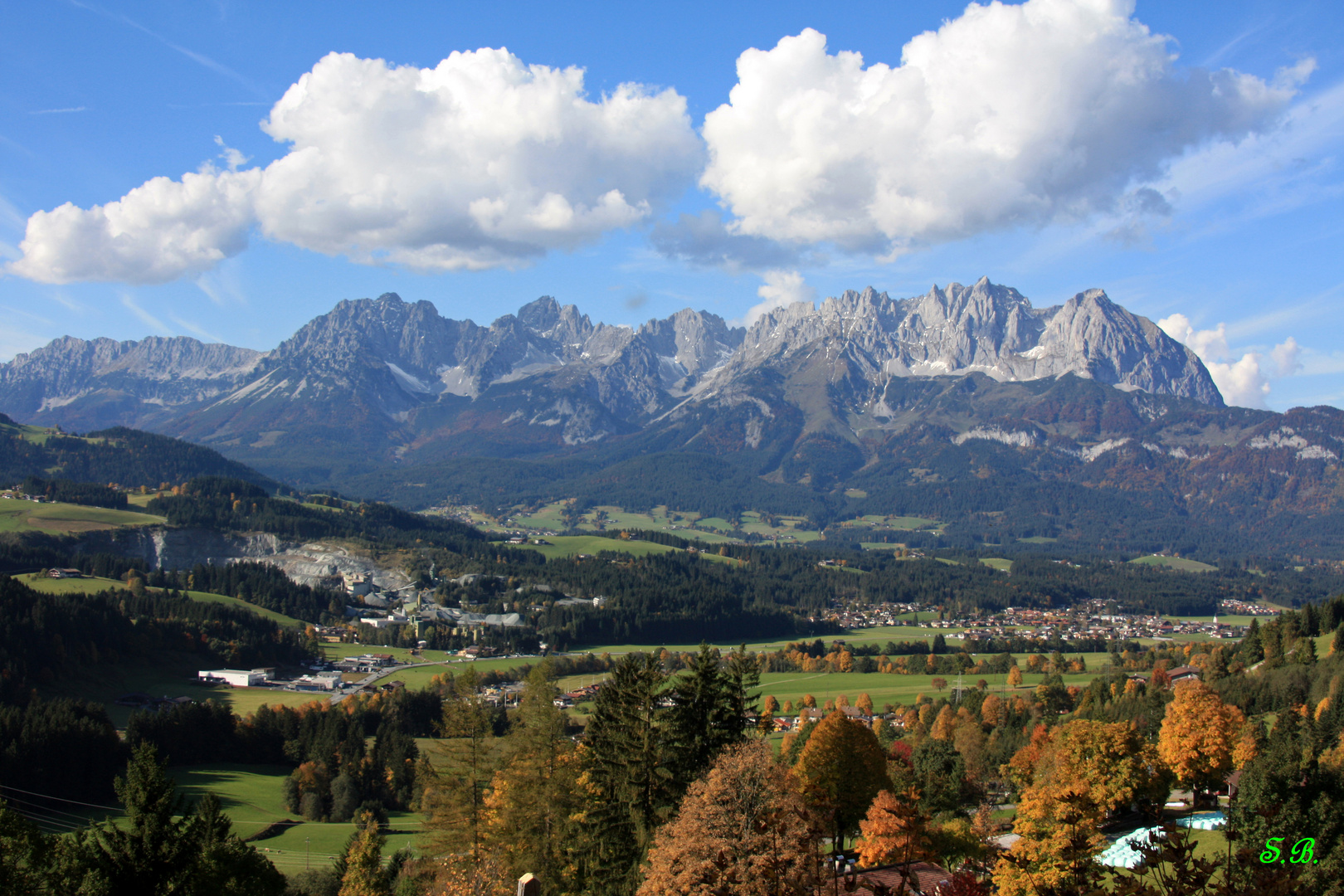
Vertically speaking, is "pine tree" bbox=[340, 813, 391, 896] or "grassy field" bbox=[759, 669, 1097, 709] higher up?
"pine tree" bbox=[340, 813, 391, 896]

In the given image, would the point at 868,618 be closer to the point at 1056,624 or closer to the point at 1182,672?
the point at 1056,624

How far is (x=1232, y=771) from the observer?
51031 mm

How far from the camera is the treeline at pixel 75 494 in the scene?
192750mm

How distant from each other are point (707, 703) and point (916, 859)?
11867 mm

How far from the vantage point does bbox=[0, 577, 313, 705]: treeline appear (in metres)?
94.0

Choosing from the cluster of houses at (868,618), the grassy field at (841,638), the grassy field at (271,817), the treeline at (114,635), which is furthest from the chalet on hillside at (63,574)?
the cluster of houses at (868,618)

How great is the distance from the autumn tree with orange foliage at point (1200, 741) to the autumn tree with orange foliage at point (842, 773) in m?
18.0

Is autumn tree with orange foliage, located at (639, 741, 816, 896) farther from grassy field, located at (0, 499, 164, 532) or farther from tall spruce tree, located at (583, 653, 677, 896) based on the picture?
grassy field, located at (0, 499, 164, 532)

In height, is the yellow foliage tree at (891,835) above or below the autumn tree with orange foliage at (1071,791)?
below

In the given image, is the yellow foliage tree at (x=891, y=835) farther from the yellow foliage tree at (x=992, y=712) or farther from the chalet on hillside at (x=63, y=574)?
the chalet on hillside at (x=63, y=574)

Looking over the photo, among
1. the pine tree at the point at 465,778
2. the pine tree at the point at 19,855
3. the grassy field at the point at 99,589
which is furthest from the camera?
the grassy field at the point at 99,589

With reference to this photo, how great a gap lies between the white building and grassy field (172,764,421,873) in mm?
29428
